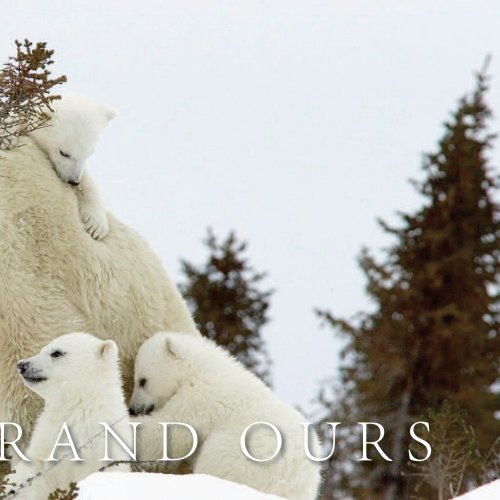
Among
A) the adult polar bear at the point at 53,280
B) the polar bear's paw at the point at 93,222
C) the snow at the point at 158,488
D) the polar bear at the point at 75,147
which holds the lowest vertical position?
the snow at the point at 158,488

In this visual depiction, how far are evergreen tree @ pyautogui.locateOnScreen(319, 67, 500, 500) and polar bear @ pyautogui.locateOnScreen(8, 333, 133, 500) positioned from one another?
8159 mm

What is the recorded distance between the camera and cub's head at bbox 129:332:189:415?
781 cm

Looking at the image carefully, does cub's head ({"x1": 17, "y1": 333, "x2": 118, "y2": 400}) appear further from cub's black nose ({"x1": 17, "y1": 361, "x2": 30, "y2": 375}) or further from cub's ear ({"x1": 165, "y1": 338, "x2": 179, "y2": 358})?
cub's ear ({"x1": 165, "y1": 338, "x2": 179, "y2": 358})

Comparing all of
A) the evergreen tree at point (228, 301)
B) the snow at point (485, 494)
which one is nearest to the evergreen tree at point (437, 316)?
the evergreen tree at point (228, 301)

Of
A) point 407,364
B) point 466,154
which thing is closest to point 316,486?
point 407,364

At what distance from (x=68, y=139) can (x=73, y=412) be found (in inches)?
65.7

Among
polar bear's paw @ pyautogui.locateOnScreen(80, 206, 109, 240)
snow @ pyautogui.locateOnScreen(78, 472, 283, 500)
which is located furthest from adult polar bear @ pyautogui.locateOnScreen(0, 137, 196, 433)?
snow @ pyautogui.locateOnScreen(78, 472, 283, 500)

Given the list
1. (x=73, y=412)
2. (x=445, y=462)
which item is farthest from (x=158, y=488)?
(x=445, y=462)

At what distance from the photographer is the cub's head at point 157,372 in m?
7.81

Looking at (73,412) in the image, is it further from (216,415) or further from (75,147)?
(75,147)

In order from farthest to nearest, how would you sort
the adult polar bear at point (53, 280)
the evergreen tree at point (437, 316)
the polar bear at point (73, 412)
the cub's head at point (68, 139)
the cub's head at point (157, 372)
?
the evergreen tree at point (437, 316) → the cub's head at point (68, 139) → the cub's head at point (157, 372) → the adult polar bear at point (53, 280) → the polar bear at point (73, 412)

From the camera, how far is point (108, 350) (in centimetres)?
733

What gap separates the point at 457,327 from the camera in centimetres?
1734

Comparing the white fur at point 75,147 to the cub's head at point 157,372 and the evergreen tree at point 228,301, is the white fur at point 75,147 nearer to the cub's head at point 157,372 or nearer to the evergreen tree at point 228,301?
the cub's head at point 157,372
